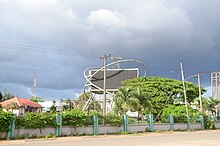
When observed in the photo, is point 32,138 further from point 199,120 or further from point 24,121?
point 199,120

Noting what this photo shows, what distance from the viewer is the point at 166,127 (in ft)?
105

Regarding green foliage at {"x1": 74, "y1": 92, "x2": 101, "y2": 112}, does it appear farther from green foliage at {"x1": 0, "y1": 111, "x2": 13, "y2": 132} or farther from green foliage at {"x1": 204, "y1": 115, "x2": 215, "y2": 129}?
green foliage at {"x1": 0, "y1": 111, "x2": 13, "y2": 132}

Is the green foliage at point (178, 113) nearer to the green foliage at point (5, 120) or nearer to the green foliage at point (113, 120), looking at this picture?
the green foliage at point (113, 120)

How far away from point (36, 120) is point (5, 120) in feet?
8.34

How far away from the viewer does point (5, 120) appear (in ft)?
68.7

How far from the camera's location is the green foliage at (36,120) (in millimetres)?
22031

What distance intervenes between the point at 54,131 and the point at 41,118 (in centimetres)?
150

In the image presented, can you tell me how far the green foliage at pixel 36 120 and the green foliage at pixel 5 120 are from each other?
700 millimetres

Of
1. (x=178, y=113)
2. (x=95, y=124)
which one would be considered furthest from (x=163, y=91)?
(x=95, y=124)

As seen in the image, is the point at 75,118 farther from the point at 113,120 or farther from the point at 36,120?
the point at 113,120

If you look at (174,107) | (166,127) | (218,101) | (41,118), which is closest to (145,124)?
(166,127)

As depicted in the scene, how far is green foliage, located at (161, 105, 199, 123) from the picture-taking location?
3405 centimetres

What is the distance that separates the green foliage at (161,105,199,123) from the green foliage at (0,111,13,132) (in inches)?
689

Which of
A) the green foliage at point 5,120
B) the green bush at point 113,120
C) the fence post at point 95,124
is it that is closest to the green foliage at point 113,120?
the green bush at point 113,120
